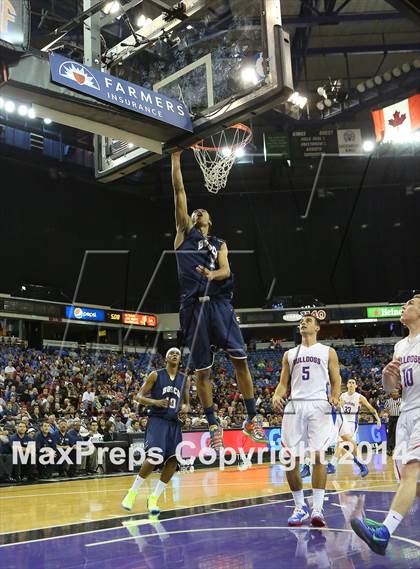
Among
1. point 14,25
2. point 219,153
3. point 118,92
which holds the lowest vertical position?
point 118,92

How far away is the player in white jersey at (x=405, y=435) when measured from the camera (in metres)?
4.45

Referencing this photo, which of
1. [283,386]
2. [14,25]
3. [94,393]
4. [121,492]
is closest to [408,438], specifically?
[283,386]

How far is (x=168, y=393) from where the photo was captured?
7938mm

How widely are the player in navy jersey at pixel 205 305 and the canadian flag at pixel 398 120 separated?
55.2ft

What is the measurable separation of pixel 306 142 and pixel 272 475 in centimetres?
1475

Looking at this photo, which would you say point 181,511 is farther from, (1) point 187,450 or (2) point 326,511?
(1) point 187,450

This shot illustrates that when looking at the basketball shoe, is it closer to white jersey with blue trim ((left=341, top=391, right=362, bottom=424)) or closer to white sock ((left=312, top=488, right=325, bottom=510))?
white sock ((left=312, top=488, right=325, bottom=510))

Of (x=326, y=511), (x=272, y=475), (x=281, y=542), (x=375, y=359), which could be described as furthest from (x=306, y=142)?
(x=281, y=542)

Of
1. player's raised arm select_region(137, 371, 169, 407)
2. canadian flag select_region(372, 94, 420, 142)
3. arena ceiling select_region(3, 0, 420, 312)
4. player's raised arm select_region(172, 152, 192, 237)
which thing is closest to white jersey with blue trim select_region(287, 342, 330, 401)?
player's raised arm select_region(137, 371, 169, 407)

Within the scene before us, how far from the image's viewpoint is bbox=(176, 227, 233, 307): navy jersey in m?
5.13

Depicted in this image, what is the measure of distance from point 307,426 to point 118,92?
3.78m

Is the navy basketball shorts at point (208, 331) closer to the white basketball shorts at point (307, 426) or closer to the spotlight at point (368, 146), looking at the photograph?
the white basketball shorts at point (307, 426)

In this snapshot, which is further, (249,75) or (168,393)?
(168,393)

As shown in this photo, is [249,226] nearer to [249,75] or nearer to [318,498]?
[318,498]
